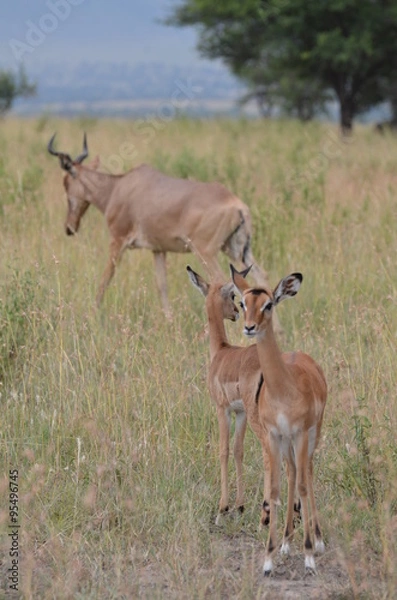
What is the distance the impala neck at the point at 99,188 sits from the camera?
10.0 metres

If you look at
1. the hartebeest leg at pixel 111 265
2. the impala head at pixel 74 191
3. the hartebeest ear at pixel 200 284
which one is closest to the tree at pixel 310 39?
the impala head at pixel 74 191

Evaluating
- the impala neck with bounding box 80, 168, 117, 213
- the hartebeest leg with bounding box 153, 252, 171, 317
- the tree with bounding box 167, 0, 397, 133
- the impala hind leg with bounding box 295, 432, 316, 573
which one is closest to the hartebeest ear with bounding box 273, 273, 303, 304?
the impala hind leg with bounding box 295, 432, 316, 573

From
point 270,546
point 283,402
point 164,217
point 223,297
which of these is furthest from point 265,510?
point 164,217

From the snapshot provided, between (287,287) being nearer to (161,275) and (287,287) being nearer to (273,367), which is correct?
(273,367)

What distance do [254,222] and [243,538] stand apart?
5.27 m

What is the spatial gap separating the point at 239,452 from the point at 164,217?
14.7 ft

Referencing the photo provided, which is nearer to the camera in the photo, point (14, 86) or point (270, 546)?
point (270, 546)

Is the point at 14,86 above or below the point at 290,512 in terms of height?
above

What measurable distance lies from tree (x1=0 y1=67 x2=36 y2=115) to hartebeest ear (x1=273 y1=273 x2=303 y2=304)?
40.8 m

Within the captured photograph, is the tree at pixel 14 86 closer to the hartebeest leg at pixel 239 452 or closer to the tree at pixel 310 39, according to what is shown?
the tree at pixel 310 39

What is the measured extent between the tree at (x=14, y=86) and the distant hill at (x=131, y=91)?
50cm

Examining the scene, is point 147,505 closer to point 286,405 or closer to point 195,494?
point 195,494

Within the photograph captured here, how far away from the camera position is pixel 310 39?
85.1ft

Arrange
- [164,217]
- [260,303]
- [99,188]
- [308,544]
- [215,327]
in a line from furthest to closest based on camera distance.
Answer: [99,188], [164,217], [215,327], [308,544], [260,303]
